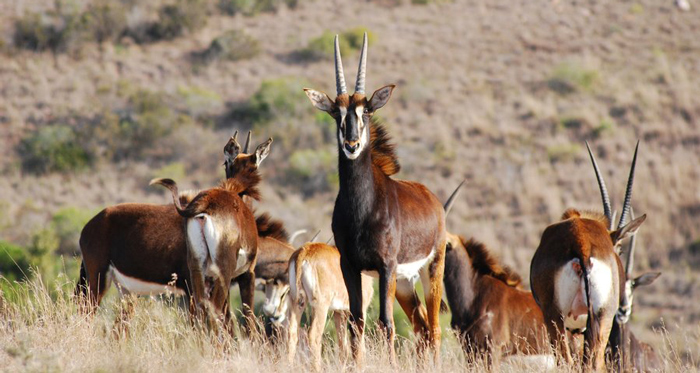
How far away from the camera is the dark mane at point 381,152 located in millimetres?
8688

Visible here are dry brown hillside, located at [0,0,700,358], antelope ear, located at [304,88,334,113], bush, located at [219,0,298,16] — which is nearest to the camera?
antelope ear, located at [304,88,334,113]

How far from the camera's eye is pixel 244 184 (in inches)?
377

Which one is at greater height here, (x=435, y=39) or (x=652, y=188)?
(x=435, y=39)

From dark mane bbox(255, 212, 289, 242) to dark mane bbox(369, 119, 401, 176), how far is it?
292 cm

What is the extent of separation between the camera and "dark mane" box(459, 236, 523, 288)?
10.7 m

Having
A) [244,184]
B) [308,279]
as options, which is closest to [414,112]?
[308,279]

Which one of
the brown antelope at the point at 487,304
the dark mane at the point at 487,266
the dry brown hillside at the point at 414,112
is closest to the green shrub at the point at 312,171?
the dry brown hillside at the point at 414,112

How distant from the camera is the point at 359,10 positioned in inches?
1845

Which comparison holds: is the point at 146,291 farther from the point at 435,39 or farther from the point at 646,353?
the point at 435,39

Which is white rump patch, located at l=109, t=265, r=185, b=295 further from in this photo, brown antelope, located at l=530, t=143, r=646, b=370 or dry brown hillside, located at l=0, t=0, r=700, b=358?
dry brown hillside, located at l=0, t=0, r=700, b=358

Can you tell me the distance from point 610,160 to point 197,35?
21892mm

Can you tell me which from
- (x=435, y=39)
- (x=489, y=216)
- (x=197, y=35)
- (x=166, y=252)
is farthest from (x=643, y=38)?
(x=166, y=252)

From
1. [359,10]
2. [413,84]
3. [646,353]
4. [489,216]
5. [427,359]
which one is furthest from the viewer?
A: [359,10]

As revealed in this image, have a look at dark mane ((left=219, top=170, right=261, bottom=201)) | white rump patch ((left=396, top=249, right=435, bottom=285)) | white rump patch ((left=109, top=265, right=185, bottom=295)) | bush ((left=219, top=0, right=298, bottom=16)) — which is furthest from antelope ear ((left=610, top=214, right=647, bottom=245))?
bush ((left=219, top=0, right=298, bottom=16))
